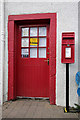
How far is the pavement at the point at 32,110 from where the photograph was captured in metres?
2.54

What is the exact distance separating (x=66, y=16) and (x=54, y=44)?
0.86 m

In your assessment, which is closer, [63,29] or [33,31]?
[63,29]

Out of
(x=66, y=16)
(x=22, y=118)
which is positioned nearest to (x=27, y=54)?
(x=66, y=16)

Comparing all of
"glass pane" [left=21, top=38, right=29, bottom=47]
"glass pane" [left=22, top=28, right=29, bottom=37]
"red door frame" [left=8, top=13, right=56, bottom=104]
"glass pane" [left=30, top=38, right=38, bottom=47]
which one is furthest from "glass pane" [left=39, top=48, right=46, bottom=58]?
"glass pane" [left=22, top=28, right=29, bottom=37]

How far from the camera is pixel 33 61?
3.48 meters

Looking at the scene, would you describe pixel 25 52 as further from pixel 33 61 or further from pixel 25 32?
pixel 25 32

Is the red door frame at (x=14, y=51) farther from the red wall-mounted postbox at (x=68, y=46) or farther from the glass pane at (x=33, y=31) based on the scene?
the red wall-mounted postbox at (x=68, y=46)

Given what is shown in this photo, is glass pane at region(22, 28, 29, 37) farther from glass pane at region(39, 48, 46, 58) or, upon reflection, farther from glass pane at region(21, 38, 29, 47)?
glass pane at region(39, 48, 46, 58)

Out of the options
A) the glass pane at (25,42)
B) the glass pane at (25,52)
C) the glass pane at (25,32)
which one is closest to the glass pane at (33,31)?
the glass pane at (25,32)

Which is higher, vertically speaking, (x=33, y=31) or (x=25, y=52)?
(x=33, y=31)

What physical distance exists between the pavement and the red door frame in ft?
0.75

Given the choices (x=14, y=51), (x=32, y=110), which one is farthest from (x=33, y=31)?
(x=32, y=110)

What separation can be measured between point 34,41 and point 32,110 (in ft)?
6.63

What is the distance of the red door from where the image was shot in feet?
11.2
